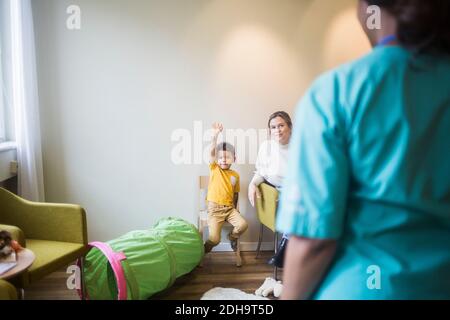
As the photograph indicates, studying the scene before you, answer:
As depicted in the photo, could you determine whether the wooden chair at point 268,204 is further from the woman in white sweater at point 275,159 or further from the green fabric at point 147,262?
the green fabric at point 147,262

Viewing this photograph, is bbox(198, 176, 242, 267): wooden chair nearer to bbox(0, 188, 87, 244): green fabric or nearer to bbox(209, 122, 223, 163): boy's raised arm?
bbox(209, 122, 223, 163): boy's raised arm

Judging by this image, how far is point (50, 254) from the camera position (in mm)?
2127

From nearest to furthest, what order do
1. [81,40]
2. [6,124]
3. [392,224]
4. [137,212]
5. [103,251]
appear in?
[392,224] < [103,251] < [6,124] < [81,40] < [137,212]

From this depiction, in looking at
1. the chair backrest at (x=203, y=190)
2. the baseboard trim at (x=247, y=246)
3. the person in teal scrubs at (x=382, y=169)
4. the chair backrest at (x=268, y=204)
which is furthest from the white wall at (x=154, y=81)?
the person in teal scrubs at (x=382, y=169)

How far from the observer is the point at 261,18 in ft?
11.0

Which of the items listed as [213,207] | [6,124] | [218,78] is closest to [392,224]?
[213,207]

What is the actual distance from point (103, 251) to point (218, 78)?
1930 mm

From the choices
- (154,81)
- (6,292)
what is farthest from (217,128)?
(6,292)

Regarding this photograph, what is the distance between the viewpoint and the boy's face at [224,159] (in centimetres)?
324

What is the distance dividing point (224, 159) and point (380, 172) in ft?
8.73

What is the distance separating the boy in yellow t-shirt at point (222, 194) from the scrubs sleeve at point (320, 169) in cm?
257

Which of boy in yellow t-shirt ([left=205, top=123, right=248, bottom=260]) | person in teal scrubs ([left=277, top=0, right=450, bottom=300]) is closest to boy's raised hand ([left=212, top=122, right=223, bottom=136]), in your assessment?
boy in yellow t-shirt ([left=205, top=123, right=248, bottom=260])

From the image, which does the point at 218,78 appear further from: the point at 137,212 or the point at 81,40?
the point at 137,212

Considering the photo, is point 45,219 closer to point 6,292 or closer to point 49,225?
point 49,225
